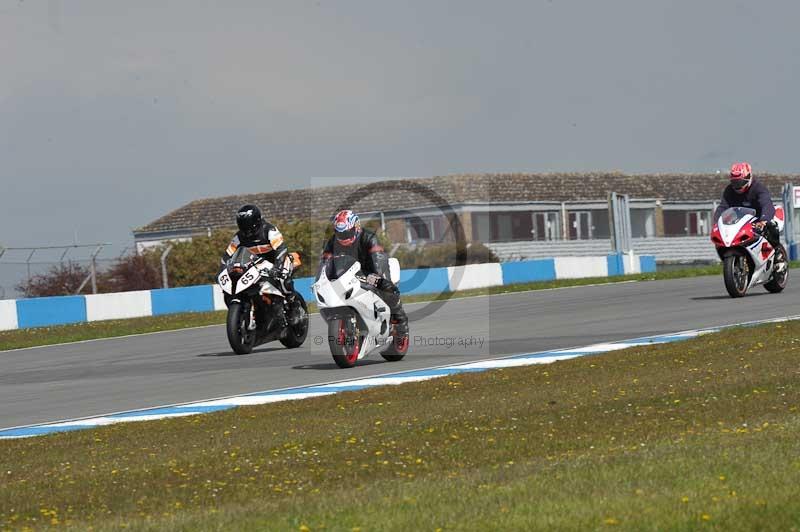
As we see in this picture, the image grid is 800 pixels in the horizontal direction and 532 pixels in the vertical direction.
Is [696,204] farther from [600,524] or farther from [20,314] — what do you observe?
[600,524]

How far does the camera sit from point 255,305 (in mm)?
16094

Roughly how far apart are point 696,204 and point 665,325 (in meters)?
51.0

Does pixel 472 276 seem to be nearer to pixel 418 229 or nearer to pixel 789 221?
pixel 789 221

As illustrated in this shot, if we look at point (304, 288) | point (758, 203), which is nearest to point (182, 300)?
point (304, 288)

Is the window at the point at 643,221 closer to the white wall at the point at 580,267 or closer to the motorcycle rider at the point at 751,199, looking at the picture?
the white wall at the point at 580,267

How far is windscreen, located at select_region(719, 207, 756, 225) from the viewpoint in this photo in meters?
18.2

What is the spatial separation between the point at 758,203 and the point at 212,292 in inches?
534

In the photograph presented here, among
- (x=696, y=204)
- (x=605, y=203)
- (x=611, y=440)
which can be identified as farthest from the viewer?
(x=696, y=204)

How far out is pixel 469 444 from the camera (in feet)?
25.9

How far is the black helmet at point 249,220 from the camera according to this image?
1590 cm

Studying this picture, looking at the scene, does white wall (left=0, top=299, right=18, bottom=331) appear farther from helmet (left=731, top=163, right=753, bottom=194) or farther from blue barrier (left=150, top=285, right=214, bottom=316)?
helmet (left=731, top=163, right=753, bottom=194)

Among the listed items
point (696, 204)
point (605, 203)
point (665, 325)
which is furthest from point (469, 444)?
point (696, 204)

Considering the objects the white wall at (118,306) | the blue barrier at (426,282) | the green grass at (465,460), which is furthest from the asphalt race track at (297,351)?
the blue barrier at (426,282)

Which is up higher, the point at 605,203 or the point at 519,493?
the point at 605,203
